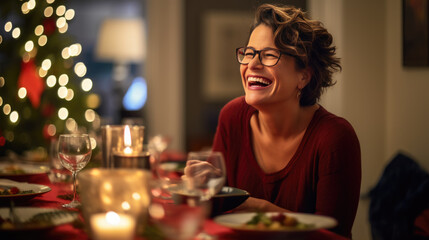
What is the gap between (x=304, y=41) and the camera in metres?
1.88

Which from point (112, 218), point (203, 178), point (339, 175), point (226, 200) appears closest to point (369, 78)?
point (339, 175)

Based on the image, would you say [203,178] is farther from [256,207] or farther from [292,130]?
[292,130]

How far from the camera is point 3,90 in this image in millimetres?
3645

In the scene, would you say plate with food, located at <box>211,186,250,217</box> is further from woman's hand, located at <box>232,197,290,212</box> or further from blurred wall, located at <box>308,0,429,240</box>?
blurred wall, located at <box>308,0,429,240</box>

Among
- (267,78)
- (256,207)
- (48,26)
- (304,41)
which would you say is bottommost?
(256,207)

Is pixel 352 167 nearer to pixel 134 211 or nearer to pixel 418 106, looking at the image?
pixel 134 211

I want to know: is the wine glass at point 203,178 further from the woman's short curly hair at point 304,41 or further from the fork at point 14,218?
the woman's short curly hair at point 304,41

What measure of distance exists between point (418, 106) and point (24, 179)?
230 cm

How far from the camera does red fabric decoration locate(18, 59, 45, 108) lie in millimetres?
3632

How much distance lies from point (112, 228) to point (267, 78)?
966 mm

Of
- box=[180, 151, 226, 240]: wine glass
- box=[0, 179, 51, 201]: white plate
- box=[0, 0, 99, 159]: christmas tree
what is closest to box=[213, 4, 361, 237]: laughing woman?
box=[180, 151, 226, 240]: wine glass

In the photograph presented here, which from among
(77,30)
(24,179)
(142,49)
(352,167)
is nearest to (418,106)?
(352,167)

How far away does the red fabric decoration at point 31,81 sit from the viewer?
11.9ft

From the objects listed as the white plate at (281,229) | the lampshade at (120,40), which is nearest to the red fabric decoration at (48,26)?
the lampshade at (120,40)
